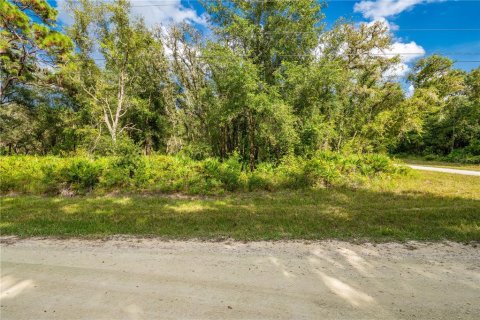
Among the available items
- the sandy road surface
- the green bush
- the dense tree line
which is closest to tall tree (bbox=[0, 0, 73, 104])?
the dense tree line

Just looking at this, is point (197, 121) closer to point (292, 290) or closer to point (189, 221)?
point (189, 221)

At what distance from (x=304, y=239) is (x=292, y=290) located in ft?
5.24

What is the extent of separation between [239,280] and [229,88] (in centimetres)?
914

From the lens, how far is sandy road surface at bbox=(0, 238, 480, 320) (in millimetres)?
2365

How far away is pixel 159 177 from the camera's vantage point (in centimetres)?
890

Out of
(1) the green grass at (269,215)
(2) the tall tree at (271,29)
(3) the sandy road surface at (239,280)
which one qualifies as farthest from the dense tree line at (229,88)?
(3) the sandy road surface at (239,280)

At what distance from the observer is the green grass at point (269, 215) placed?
14.6 feet

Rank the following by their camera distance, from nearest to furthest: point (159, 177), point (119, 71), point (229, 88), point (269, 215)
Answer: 1. point (269, 215)
2. point (159, 177)
3. point (229, 88)
4. point (119, 71)

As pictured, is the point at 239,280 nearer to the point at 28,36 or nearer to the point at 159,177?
the point at 159,177

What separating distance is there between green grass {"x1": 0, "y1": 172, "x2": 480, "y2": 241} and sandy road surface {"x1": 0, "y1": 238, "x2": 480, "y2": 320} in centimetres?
48

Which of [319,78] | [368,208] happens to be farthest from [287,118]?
[368,208]

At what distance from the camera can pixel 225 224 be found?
5.00 meters

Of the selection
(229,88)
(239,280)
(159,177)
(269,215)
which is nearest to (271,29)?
(229,88)

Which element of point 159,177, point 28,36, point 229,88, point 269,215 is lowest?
point 269,215
